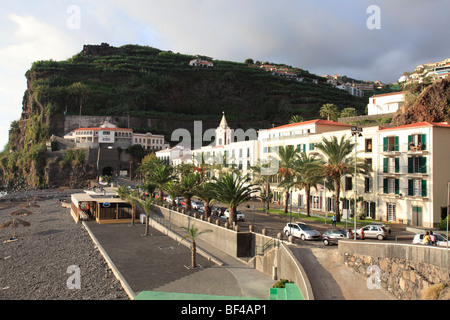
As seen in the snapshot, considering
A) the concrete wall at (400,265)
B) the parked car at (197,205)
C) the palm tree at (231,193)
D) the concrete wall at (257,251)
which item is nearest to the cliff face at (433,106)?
the palm tree at (231,193)

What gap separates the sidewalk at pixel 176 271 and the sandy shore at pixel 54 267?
2.78 ft

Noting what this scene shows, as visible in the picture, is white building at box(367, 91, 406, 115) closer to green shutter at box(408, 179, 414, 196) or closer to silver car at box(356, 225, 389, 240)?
green shutter at box(408, 179, 414, 196)

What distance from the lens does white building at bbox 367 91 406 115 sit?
163 feet

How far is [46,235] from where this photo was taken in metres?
31.9

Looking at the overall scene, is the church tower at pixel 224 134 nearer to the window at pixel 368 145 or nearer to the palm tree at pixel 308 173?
the palm tree at pixel 308 173

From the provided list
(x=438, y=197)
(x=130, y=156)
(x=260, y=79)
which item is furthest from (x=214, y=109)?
(x=438, y=197)

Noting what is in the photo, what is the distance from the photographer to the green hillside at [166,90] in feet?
349

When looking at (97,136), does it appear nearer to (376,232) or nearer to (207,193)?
(207,193)

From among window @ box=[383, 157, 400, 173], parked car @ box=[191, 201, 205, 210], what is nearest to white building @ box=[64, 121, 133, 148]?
parked car @ box=[191, 201, 205, 210]

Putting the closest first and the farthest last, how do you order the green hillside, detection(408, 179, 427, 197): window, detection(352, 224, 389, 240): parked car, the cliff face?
detection(352, 224, 389, 240): parked car
detection(408, 179, 427, 197): window
the cliff face
the green hillside

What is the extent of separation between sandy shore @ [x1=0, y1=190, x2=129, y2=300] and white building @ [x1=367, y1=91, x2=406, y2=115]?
44810mm

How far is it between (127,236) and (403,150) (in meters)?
24.4

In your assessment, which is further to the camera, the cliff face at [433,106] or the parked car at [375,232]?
the cliff face at [433,106]

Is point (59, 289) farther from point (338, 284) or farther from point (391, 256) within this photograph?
point (391, 256)
